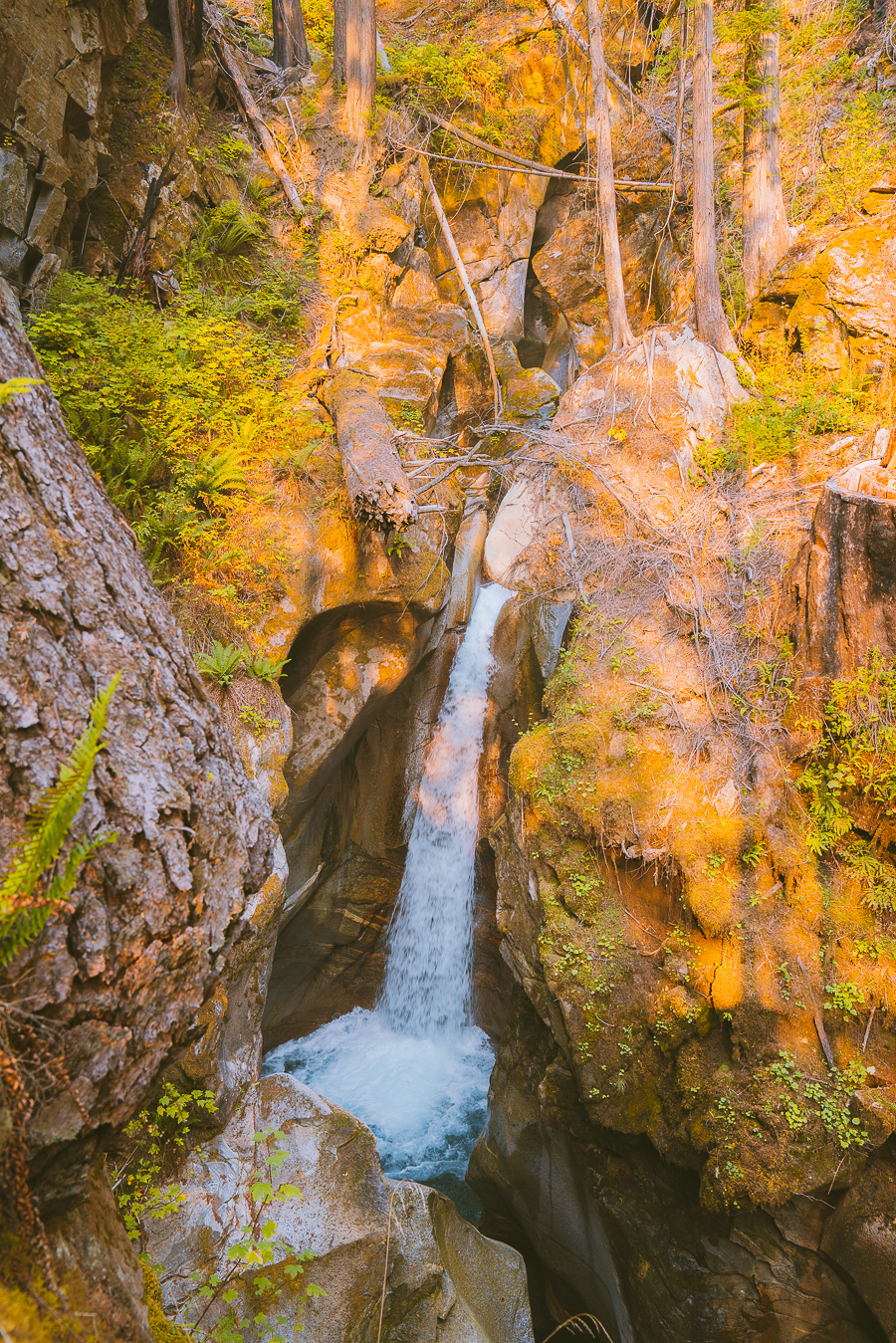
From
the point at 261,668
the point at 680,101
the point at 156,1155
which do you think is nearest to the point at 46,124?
the point at 261,668

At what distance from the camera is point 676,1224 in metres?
5.04

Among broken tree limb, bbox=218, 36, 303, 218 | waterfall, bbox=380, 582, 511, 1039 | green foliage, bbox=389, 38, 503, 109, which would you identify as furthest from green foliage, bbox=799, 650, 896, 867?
green foliage, bbox=389, 38, 503, 109

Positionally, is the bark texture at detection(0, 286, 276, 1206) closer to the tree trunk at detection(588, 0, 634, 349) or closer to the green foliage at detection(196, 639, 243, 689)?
the green foliage at detection(196, 639, 243, 689)

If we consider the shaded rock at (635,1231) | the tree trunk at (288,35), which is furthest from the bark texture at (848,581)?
the tree trunk at (288,35)

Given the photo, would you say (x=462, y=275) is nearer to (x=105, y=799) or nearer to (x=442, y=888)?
(x=442, y=888)

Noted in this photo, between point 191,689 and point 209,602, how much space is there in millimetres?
4100

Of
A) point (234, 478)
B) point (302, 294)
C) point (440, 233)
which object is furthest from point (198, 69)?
point (234, 478)

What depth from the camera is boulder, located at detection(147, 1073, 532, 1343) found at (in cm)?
383

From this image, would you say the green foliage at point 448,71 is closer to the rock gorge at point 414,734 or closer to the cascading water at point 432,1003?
the rock gorge at point 414,734

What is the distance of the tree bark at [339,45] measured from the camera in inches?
406

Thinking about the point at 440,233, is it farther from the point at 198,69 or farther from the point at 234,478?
the point at 234,478

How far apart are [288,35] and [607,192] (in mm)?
7092

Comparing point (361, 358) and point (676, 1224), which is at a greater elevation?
point (361, 358)

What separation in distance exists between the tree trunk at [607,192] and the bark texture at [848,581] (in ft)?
17.0
